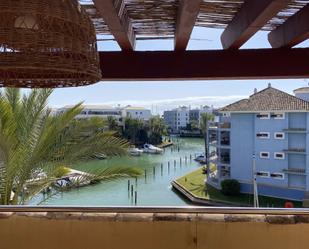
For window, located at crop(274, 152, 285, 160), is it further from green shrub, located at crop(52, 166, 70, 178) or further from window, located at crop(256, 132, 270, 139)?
green shrub, located at crop(52, 166, 70, 178)

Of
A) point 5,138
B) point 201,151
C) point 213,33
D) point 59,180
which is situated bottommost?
point 201,151

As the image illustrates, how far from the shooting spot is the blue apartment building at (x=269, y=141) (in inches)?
531

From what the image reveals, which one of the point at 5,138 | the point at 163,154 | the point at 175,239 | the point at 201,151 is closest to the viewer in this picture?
the point at 175,239

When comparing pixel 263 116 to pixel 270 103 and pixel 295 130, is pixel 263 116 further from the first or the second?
pixel 295 130

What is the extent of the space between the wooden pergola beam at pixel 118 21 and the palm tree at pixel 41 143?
5.89ft

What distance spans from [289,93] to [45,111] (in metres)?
11.9

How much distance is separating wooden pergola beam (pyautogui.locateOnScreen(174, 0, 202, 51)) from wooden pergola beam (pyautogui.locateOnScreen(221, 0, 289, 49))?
7.7 inches

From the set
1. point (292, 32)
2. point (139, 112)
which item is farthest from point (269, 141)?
point (292, 32)

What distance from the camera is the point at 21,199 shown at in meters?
3.78

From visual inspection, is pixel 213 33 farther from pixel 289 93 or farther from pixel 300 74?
pixel 289 93

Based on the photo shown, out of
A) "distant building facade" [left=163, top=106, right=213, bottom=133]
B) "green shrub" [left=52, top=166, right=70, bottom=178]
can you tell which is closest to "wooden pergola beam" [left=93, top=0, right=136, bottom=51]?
"green shrub" [left=52, top=166, right=70, bottom=178]

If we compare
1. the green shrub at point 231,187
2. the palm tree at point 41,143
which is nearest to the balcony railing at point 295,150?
the green shrub at point 231,187

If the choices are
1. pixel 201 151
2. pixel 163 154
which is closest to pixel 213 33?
pixel 163 154

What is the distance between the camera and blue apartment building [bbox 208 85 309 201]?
1348 centimetres
